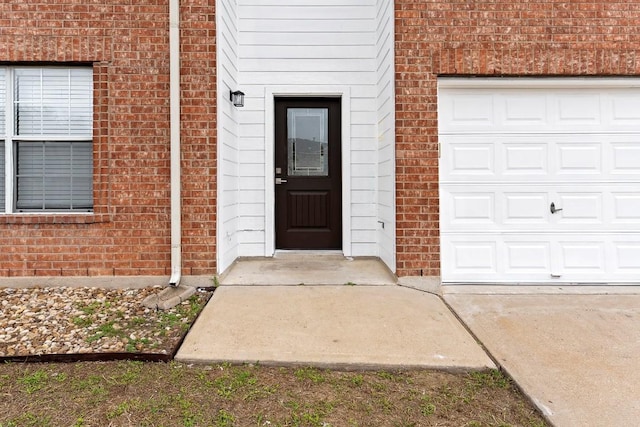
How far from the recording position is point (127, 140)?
13.7 feet

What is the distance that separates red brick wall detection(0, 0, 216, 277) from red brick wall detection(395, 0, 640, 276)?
206cm

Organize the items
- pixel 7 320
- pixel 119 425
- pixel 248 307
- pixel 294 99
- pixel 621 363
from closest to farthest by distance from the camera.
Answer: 1. pixel 119 425
2. pixel 621 363
3. pixel 7 320
4. pixel 248 307
5. pixel 294 99

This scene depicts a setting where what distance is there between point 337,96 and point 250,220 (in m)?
2.07

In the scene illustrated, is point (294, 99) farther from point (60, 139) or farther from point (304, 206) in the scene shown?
point (60, 139)

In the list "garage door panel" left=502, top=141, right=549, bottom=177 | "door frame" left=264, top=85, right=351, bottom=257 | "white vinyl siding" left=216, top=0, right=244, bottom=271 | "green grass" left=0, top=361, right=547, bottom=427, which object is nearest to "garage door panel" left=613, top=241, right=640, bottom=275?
"garage door panel" left=502, top=141, right=549, bottom=177

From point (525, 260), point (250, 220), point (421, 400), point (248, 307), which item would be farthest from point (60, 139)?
point (525, 260)

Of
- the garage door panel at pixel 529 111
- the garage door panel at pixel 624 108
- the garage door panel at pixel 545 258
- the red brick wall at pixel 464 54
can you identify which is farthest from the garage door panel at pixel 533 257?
the garage door panel at pixel 624 108

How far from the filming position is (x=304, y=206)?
18.3ft

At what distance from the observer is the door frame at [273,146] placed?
537cm

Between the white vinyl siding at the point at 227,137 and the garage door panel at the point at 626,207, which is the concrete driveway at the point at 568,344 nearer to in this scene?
the garage door panel at the point at 626,207

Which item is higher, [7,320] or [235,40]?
[235,40]

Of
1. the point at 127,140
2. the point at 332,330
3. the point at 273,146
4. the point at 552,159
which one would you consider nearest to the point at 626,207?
the point at 552,159

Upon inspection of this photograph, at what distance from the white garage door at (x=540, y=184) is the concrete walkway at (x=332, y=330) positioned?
107 centimetres

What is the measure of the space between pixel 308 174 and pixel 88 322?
10.6 feet
